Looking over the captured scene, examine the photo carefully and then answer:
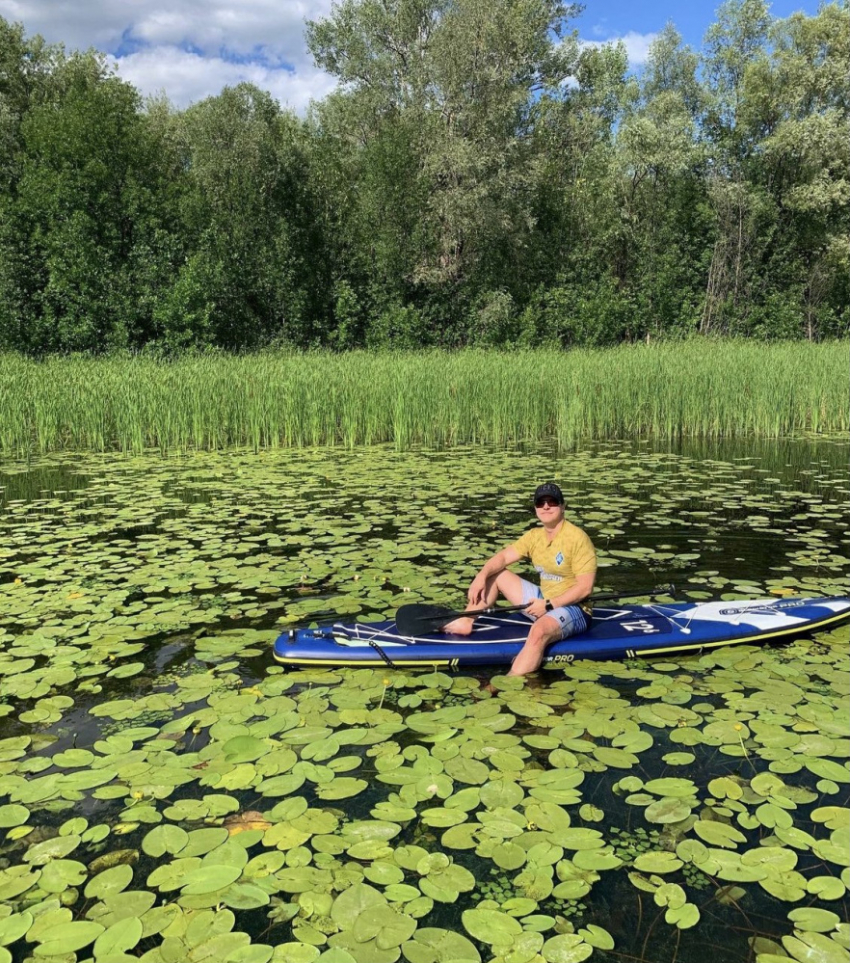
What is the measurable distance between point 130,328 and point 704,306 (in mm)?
19850

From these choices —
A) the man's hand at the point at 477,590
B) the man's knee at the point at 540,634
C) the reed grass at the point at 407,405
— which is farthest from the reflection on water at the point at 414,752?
the reed grass at the point at 407,405

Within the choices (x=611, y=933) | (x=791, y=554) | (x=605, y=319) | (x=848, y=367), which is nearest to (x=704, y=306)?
(x=605, y=319)

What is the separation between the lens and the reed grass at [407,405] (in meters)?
9.59

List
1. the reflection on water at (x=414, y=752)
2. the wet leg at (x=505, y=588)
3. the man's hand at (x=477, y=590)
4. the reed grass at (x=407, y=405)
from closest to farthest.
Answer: the reflection on water at (x=414, y=752), the man's hand at (x=477, y=590), the wet leg at (x=505, y=588), the reed grass at (x=407, y=405)

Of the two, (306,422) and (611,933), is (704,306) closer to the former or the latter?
(306,422)

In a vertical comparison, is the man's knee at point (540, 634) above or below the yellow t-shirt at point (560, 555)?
below

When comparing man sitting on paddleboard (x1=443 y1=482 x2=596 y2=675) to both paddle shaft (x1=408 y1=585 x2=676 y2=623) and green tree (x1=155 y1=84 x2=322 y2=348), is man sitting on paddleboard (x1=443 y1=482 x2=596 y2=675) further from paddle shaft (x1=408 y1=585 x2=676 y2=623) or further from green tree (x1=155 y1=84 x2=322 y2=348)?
green tree (x1=155 y1=84 x2=322 y2=348)

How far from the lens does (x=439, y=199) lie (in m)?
22.3

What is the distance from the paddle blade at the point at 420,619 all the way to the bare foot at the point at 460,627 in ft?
0.09

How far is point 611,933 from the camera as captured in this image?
1.81 meters

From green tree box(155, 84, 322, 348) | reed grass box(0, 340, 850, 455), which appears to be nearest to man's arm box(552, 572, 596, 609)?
reed grass box(0, 340, 850, 455)

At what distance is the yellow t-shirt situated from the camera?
3.63 meters

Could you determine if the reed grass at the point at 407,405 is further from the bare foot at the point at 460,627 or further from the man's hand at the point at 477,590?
the bare foot at the point at 460,627

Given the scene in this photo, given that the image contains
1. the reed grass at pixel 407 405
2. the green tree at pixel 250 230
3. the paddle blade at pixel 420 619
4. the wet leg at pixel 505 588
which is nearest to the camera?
the paddle blade at pixel 420 619
